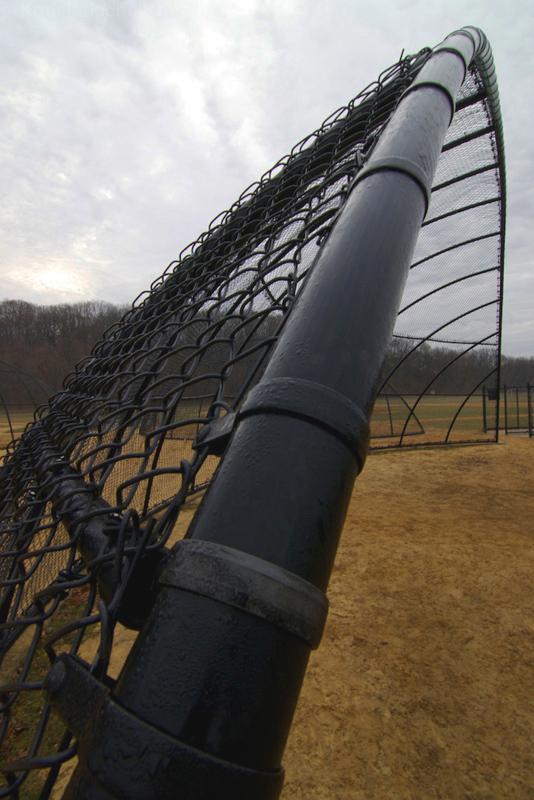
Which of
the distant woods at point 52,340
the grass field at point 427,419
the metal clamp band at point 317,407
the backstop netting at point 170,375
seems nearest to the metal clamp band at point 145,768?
the backstop netting at point 170,375

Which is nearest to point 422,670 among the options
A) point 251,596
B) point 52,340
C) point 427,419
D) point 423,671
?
point 423,671

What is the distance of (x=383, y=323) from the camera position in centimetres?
72

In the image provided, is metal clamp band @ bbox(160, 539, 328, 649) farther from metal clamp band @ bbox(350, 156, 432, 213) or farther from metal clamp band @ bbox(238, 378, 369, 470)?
metal clamp band @ bbox(350, 156, 432, 213)

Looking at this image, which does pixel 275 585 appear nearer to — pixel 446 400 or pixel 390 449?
pixel 390 449

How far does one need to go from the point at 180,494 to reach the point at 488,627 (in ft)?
12.0

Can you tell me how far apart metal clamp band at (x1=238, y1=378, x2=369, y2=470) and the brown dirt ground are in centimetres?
236

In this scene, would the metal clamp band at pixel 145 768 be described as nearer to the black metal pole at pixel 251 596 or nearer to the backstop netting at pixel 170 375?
the black metal pole at pixel 251 596

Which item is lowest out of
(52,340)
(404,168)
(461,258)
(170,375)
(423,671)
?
(423,671)

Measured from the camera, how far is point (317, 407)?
583 mm

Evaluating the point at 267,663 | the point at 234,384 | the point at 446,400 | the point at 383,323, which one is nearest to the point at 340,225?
the point at 383,323

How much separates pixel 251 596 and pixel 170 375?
2.98ft

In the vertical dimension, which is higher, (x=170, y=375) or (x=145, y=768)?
(x=170, y=375)

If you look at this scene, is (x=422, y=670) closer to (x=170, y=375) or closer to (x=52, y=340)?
(x=170, y=375)

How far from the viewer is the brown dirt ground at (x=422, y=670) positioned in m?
2.15
